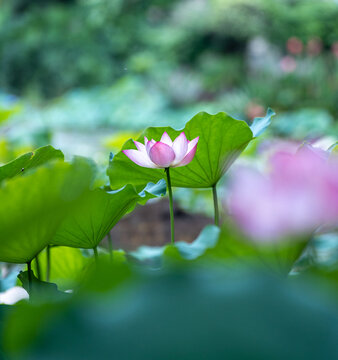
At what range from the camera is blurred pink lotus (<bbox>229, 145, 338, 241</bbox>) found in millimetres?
177

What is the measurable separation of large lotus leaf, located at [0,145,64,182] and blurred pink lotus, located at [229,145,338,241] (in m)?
0.22

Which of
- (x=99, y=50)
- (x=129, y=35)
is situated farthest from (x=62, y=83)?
(x=129, y=35)

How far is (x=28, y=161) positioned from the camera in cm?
37

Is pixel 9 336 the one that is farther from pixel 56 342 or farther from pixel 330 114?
pixel 330 114

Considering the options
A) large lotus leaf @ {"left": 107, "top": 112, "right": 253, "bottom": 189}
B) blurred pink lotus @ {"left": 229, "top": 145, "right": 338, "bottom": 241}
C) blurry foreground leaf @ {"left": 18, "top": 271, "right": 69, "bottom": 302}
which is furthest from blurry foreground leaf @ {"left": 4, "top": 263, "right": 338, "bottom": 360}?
large lotus leaf @ {"left": 107, "top": 112, "right": 253, "bottom": 189}

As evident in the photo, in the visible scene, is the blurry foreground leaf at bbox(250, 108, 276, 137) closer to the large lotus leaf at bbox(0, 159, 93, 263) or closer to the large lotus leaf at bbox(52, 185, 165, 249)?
the large lotus leaf at bbox(52, 185, 165, 249)

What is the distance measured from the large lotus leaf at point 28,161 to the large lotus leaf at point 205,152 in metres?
0.08

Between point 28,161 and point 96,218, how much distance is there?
7 centimetres

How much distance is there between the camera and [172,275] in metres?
0.16

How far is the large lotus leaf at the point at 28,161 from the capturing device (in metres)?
0.36

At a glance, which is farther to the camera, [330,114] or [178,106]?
[178,106]

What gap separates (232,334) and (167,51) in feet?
33.9

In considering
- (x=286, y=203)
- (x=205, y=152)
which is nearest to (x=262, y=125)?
(x=205, y=152)

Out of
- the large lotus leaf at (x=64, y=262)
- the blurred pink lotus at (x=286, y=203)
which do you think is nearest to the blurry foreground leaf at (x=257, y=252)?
the blurred pink lotus at (x=286, y=203)
